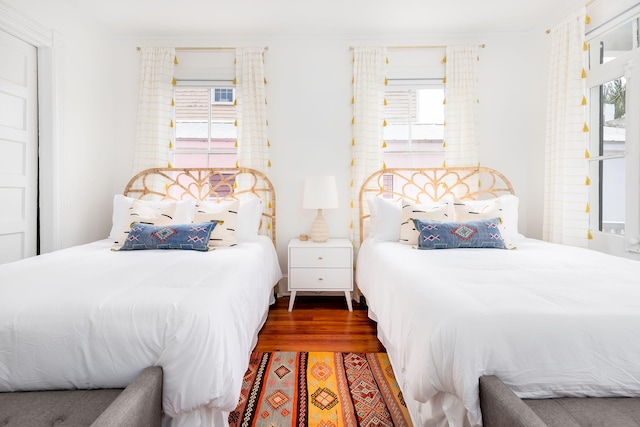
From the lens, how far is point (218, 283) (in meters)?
1.51

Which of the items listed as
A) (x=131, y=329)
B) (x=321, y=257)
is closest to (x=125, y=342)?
(x=131, y=329)

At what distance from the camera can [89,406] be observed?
103 cm

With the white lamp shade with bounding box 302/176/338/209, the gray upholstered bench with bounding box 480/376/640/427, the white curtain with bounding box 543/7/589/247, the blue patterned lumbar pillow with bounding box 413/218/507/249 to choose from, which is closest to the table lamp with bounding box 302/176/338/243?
the white lamp shade with bounding box 302/176/338/209

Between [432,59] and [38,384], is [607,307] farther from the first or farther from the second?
[432,59]

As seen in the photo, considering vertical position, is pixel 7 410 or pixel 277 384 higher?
pixel 7 410

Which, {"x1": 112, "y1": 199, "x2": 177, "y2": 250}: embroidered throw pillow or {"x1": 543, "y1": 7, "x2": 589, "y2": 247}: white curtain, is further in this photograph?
{"x1": 543, "y1": 7, "x2": 589, "y2": 247}: white curtain

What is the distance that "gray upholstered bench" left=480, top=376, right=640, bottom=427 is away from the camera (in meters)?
0.85

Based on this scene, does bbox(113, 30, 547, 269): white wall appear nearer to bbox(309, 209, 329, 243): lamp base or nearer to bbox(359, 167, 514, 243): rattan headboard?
bbox(359, 167, 514, 243): rattan headboard

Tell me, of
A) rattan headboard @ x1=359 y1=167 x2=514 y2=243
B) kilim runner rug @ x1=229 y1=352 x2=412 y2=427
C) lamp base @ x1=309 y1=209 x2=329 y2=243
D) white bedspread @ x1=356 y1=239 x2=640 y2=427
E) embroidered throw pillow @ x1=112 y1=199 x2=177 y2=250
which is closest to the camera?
white bedspread @ x1=356 y1=239 x2=640 y2=427

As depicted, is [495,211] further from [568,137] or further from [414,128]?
[414,128]

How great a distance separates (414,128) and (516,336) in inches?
108

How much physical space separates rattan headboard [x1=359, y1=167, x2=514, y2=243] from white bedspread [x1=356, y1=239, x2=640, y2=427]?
1.76m

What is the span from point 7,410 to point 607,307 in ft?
6.51

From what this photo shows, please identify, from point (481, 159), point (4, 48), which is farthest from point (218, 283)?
point (481, 159)
